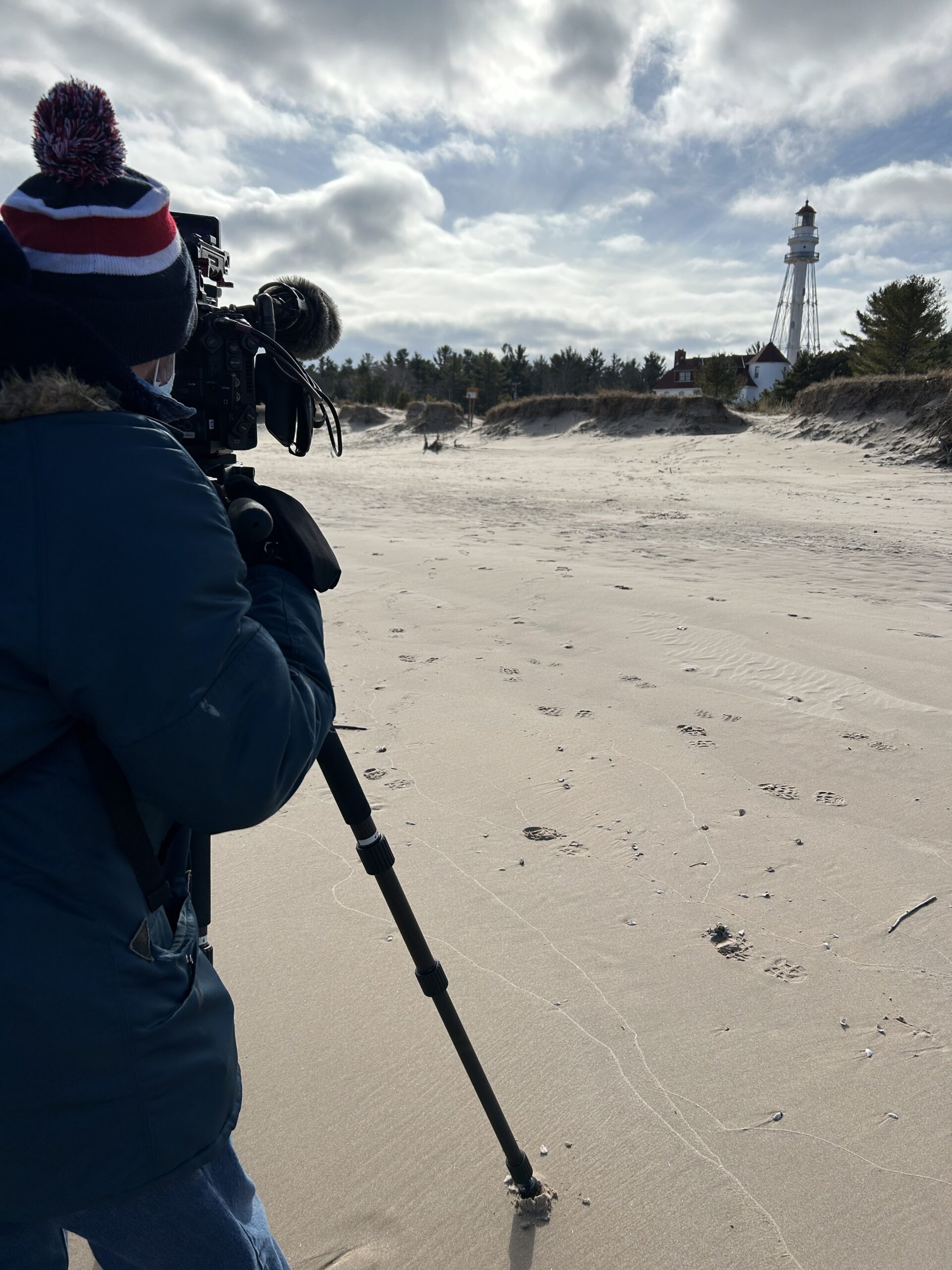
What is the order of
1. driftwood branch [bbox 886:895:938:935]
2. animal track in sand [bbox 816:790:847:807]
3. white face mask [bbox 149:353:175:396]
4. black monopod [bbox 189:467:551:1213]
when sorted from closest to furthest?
white face mask [bbox 149:353:175:396], black monopod [bbox 189:467:551:1213], driftwood branch [bbox 886:895:938:935], animal track in sand [bbox 816:790:847:807]

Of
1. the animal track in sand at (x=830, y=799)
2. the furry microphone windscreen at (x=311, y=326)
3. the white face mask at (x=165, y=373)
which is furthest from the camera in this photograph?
the animal track in sand at (x=830, y=799)

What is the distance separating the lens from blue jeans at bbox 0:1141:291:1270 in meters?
0.93

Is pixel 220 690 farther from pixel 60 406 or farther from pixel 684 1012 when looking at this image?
pixel 684 1012

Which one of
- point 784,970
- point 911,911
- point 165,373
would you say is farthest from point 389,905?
point 911,911

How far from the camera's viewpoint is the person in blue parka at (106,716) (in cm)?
77

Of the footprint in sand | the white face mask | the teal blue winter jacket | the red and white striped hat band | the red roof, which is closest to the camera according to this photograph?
the teal blue winter jacket

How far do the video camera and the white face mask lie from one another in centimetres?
14

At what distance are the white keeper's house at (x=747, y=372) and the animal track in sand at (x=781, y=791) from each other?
49375 millimetres

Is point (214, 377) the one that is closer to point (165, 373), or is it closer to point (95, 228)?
point (165, 373)

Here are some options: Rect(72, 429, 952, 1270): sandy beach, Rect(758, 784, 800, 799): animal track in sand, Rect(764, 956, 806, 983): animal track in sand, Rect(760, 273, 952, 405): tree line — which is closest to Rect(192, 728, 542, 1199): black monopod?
Rect(72, 429, 952, 1270): sandy beach

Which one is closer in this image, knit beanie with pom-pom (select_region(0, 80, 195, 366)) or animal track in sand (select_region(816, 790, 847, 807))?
knit beanie with pom-pom (select_region(0, 80, 195, 366))

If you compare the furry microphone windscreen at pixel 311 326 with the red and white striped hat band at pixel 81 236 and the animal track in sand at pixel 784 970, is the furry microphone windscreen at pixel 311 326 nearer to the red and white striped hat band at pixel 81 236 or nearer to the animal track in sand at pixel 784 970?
the red and white striped hat band at pixel 81 236

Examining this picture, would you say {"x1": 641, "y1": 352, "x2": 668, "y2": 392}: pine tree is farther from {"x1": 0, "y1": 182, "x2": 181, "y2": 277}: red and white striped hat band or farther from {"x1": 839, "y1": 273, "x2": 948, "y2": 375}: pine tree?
{"x1": 0, "y1": 182, "x2": 181, "y2": 277}: red and white striped hat band

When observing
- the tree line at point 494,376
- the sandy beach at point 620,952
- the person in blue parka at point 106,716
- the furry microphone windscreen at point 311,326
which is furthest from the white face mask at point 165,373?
the tree line at point 494,376
